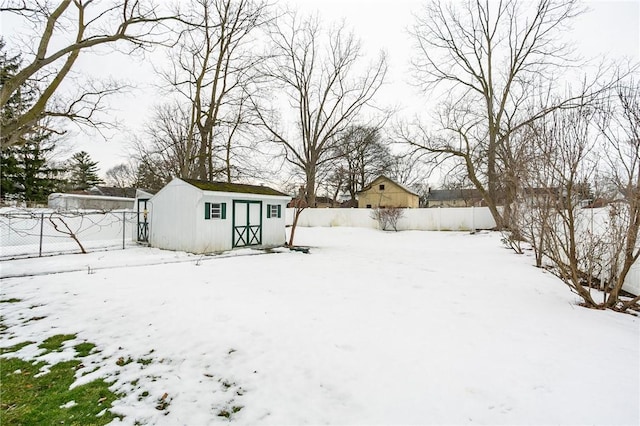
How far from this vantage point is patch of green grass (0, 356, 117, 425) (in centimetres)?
215

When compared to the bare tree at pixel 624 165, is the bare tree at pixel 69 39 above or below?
above

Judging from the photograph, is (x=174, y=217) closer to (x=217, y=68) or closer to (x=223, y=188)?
(x=223, y=188)

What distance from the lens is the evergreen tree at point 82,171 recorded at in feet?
107

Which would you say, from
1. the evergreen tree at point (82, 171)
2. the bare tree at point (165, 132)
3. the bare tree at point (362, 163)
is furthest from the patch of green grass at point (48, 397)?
the evergreen tree at point (82, 171)

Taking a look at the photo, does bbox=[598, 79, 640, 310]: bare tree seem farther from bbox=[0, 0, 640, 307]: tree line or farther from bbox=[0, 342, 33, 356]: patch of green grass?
bbox=[0, 342, 33, 356]: patch of green grass

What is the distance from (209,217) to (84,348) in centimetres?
731

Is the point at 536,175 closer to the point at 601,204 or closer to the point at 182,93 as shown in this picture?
the point at 601,204

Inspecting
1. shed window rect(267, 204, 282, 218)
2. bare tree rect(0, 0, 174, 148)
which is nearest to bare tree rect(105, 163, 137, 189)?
shed window rect(267, 204, 282, 218)

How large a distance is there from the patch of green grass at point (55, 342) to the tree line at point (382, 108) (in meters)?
5.06

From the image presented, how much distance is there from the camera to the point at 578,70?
48.4 ft

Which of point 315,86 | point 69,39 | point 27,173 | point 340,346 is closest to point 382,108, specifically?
Result: point 315,86

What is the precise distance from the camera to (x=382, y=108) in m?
22.1

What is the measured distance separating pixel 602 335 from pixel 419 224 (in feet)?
55.0

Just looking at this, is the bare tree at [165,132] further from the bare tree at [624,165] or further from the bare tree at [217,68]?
the bare tree at [624,165]
